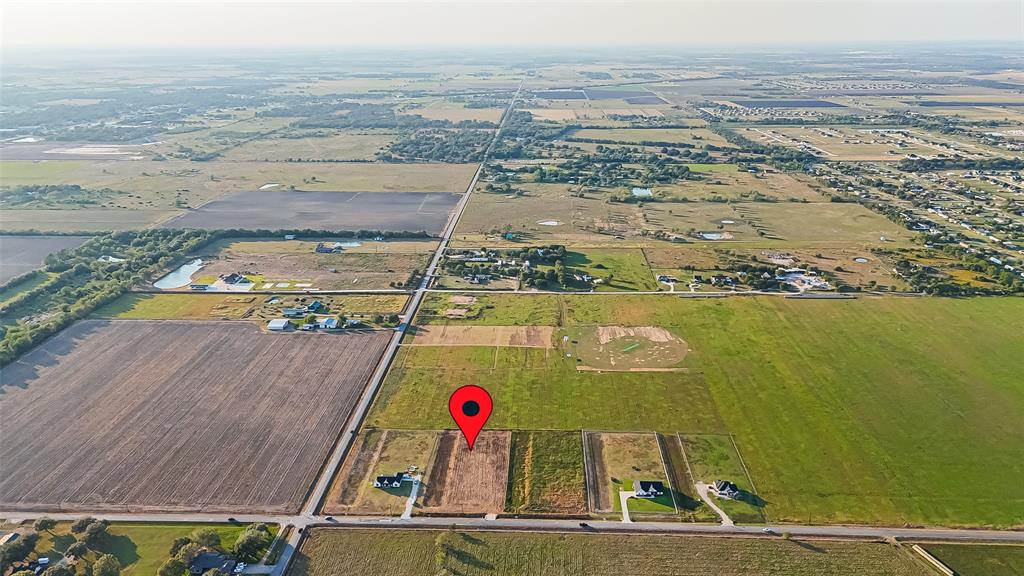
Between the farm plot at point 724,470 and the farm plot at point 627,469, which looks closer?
the farm plot at point 724,470

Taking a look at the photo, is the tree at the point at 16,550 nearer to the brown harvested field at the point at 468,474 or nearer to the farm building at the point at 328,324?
the brown harvested field at the point at 468,474

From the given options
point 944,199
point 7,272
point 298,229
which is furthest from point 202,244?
point 944,199

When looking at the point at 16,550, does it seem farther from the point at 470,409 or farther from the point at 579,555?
the point at 579,555

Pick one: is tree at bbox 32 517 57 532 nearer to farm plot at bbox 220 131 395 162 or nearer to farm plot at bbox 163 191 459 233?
farm plot at bbox 163 191 459 233

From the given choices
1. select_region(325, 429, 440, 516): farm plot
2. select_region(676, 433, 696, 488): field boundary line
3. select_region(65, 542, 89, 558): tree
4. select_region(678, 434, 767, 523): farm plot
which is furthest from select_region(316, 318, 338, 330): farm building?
select_region(678, 434, 767, 523): farm plot

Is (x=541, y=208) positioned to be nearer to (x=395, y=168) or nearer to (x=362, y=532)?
(x=395, y=168)

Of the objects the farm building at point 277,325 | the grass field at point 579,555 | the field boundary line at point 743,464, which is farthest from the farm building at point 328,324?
the field boundary line at point 743,464
